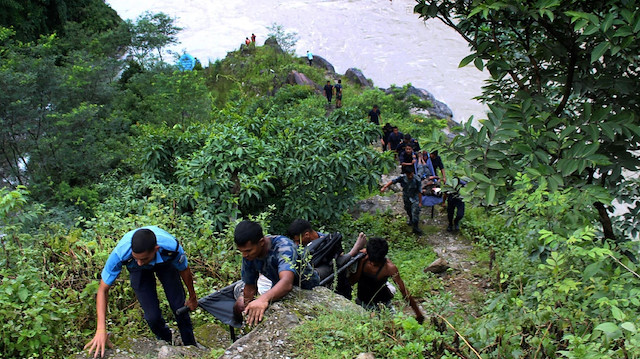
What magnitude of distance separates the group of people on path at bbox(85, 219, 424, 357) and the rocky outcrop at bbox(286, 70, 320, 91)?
18.6 metres

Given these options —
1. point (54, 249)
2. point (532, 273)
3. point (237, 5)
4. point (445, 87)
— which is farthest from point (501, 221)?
point (237, 5)

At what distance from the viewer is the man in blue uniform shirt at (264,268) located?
3.45 metres

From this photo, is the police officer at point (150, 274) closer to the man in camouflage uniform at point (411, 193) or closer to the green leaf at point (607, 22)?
the green leaf at point (607, 22)

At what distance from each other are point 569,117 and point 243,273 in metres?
2.64

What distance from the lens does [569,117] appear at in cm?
353

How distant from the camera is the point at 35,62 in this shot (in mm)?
15148

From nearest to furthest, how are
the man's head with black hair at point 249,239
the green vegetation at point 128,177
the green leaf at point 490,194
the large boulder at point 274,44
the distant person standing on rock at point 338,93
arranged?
the green leaf at point 490,194 → the man's head with black hair at point 249,239 → the green vegetation at point 128,177 → the distant person standing on rock at point 338,93 → the large boulder at point 274,44

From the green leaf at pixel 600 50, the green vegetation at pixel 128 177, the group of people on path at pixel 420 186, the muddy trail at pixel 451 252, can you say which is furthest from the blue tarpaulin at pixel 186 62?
the green leaf at pixel 600 50

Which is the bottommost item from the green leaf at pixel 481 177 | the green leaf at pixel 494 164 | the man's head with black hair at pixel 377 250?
the man's head with black hair at pixel 377 250

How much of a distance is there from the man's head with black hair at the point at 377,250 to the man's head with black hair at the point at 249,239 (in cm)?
111

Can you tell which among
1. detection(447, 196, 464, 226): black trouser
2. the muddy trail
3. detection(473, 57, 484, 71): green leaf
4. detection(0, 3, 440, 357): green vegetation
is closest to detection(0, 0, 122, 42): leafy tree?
detection(0, 3, 440, 357): green vegetation

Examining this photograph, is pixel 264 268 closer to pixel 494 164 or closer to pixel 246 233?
pixel 246 233

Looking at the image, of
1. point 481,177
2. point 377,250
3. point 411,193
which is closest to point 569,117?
point 481,177

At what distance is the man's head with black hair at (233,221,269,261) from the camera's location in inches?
137
